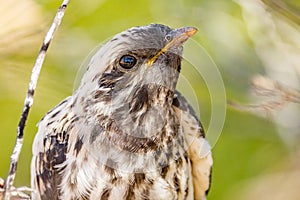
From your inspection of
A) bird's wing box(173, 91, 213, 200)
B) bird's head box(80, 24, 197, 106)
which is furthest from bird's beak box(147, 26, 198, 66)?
bird's wing box(173, 91, 213, 200)

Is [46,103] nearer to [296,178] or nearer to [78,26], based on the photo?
[78,26]

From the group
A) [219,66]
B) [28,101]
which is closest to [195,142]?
[219,66]

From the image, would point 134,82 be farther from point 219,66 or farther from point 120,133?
point 219,66

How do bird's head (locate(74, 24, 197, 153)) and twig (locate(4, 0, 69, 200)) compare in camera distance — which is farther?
bird's head (locate(74, 24, 197, 153))

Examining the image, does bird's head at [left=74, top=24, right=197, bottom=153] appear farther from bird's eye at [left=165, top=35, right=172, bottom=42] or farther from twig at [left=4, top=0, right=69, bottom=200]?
twig at [left=4, top=0, right=69, bottom=200]

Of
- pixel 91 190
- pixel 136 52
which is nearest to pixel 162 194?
pixel 91 190

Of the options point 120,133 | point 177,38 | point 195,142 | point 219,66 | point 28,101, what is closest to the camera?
point 28,101

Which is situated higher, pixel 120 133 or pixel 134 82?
pixel 134 82

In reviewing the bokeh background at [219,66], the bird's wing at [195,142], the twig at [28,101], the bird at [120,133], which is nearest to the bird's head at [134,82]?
the bird at [120,133]
